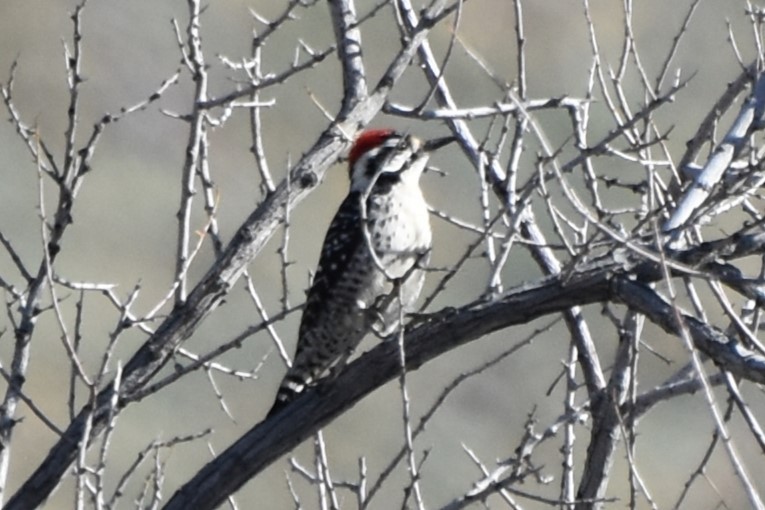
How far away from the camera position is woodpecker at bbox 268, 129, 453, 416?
6527 millimetres

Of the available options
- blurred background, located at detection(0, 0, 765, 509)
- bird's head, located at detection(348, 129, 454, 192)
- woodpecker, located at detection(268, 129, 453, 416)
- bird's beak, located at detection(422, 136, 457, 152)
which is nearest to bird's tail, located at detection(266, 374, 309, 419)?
woodpecker, located at detection(268, 129, 453, 416)

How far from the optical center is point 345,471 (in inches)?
1086

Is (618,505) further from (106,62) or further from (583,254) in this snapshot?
(583,254)

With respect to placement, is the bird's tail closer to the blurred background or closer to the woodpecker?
the woodpecker

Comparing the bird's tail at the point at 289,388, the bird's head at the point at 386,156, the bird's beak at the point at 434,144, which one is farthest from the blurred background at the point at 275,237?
the bird's tail at the point at 289,388

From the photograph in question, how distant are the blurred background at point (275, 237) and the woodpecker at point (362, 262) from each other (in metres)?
14.9

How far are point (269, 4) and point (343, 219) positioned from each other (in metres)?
34.6

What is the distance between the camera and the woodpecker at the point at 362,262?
257 inches

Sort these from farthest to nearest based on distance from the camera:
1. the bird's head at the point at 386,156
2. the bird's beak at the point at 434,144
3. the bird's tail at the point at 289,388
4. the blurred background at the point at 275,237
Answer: the blurred background at the point at 275,237 → the bird's head at the point at 386,156 → the bird's beak at the point at 434,144 → the bird's tail at the point at 289,388

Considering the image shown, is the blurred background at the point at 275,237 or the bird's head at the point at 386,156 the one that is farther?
the blurred background at the point at 275,237

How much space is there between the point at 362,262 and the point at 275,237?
19.9 meters

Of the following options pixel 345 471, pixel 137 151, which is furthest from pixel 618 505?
pixel 137 151

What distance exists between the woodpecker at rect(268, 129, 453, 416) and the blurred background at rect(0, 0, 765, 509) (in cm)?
1490

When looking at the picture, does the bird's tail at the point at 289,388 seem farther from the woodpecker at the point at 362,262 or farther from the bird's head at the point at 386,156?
the bird's head at the point at 386,156
